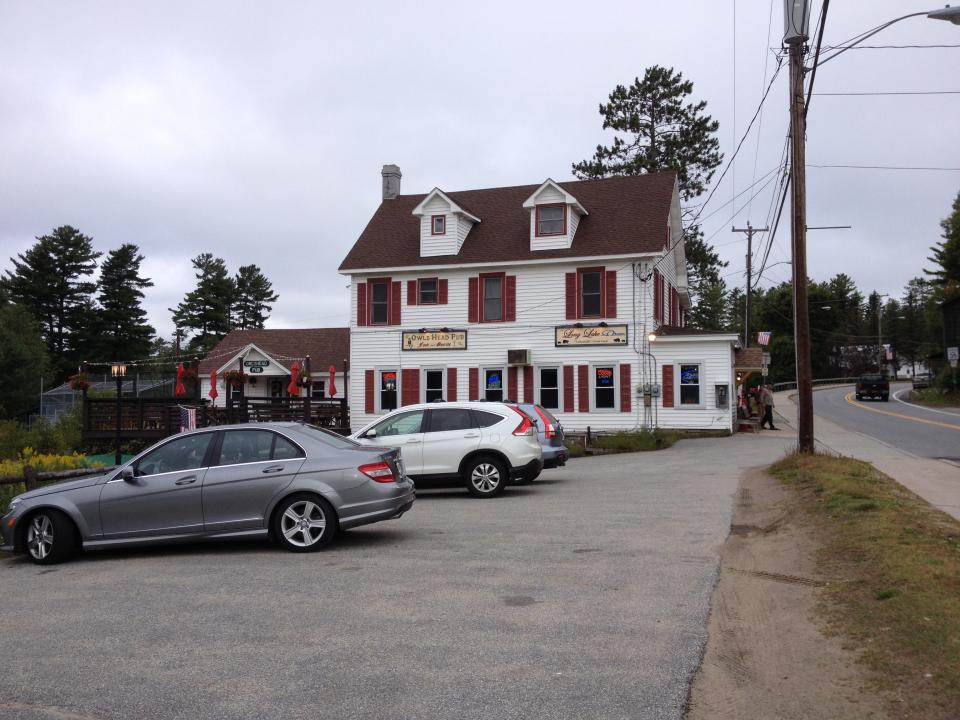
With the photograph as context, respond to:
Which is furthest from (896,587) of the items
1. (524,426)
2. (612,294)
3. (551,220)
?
(551,220)

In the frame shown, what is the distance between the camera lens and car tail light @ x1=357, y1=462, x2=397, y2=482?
1023 centimetres

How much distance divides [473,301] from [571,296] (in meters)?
3.85

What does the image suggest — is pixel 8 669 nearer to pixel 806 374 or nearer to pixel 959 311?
pixel 806 374

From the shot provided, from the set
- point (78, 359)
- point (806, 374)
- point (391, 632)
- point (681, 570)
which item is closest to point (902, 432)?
point (806, 374)

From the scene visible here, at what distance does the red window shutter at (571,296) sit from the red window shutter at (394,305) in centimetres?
683

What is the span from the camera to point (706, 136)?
50.6 meters

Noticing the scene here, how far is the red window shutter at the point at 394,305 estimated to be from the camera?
35438 millimetres

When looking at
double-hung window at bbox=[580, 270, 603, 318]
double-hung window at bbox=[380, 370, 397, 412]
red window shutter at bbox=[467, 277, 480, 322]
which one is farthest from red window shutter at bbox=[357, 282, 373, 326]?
double-hung window at bbox=[580, 270, 603, 318]

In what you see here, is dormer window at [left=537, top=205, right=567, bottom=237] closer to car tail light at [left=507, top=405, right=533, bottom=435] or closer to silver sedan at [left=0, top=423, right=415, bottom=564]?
car tail light at [left=507, top=405, right=533, bottom=435]

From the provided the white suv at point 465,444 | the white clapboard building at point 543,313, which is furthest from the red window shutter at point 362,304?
the white suv at point 465,444

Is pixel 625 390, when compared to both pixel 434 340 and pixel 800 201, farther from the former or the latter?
pixel 800 201

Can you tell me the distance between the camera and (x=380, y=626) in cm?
664

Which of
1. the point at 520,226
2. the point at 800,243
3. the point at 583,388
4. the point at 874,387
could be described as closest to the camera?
the point at 800,243

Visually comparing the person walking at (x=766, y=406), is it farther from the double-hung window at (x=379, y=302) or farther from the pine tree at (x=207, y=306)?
the pine tree at (x=207, y=306)
